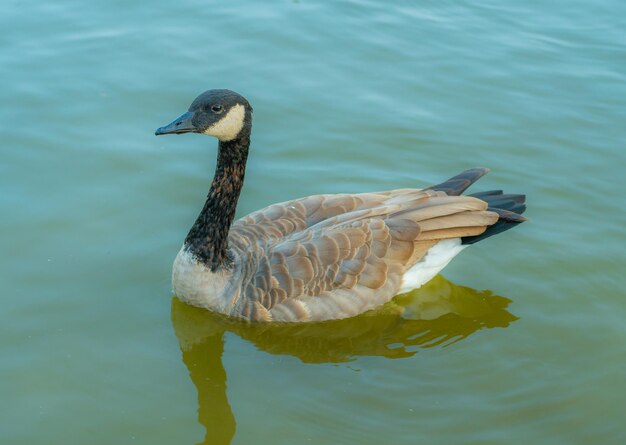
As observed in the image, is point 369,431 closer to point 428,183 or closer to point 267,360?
point 267,360

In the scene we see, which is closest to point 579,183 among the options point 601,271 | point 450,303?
point 601,271

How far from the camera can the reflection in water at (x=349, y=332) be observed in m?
7.70

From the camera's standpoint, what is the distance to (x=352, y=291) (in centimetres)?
803

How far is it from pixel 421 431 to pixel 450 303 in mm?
1987

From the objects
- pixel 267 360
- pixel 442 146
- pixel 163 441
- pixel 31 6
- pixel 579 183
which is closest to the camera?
pixel 163 441

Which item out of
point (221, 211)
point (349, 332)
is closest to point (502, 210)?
point (349, 332)

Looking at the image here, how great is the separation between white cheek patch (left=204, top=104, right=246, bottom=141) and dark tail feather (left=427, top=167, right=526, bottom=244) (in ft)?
6.67

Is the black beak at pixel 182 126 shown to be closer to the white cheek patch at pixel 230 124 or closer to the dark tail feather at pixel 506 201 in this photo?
the white cheek patch at pixel 230 124

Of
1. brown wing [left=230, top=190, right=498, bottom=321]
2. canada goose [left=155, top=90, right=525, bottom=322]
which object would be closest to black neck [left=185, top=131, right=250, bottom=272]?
canada goose [left=155, top=90, right=525, bottom=322]

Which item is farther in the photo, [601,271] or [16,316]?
[601,271]

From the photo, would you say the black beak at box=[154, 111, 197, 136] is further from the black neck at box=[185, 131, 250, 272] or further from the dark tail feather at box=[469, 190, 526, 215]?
the dark tail feather at box=[469, 190, 526, 215]

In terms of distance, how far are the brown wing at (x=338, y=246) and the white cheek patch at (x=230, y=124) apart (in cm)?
99

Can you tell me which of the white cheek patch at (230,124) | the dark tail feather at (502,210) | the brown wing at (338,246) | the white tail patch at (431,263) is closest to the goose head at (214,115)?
the white cheek patch at (230,124)

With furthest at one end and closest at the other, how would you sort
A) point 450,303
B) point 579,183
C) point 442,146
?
point 442,146 → point 579,183 → point 450,303
